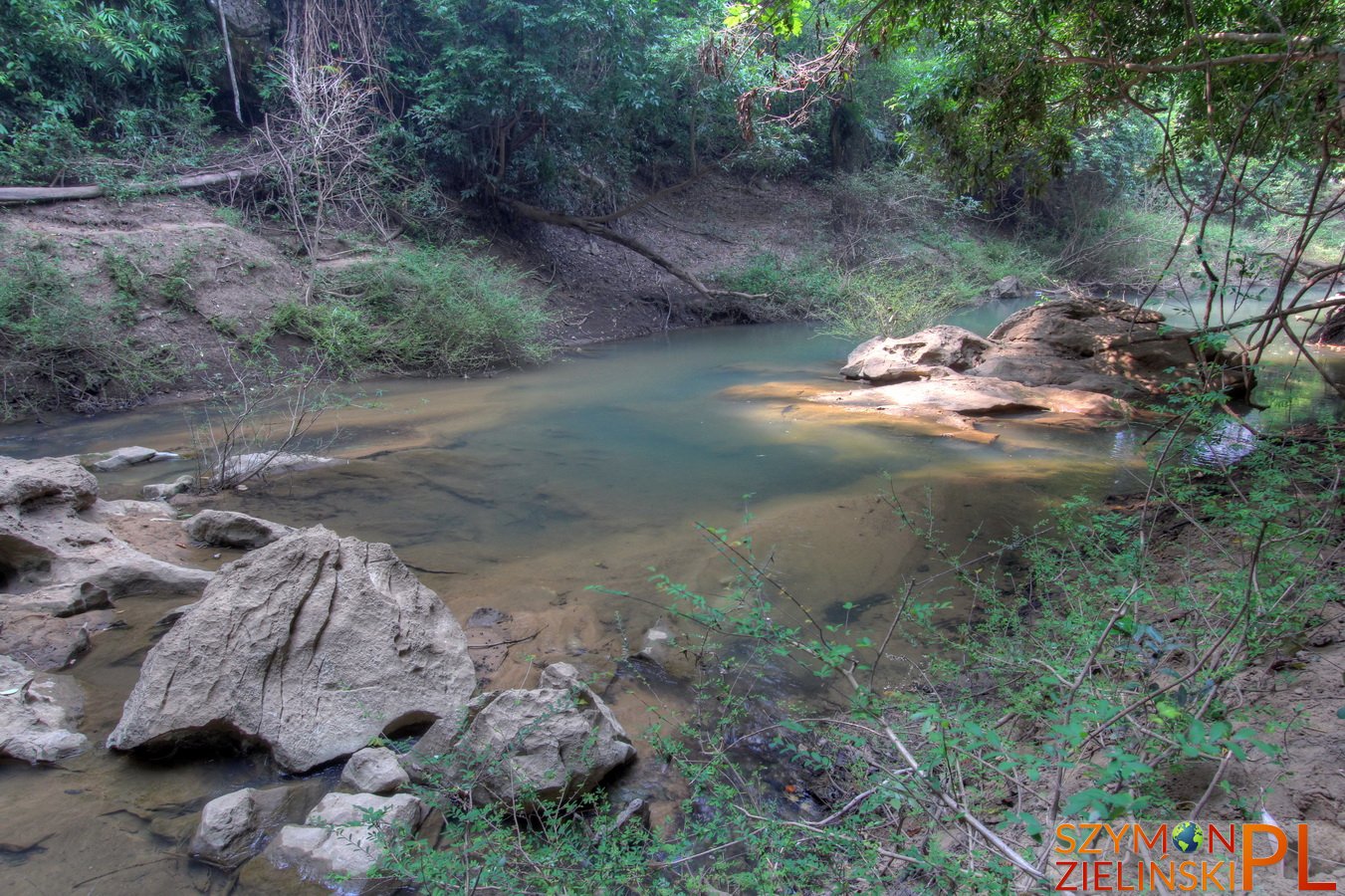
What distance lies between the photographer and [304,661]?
9.53ft

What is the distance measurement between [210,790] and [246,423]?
18.2ft

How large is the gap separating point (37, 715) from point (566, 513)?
299 cm

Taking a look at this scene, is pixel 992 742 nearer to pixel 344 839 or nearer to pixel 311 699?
pixel 344 839

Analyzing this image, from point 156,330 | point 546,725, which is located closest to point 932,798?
point 546,725

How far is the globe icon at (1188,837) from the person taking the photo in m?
1.56

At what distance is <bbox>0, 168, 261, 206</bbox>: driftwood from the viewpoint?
9320mm

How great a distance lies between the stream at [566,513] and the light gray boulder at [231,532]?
0.18 metres

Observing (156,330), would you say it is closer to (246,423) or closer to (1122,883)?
(246,423)

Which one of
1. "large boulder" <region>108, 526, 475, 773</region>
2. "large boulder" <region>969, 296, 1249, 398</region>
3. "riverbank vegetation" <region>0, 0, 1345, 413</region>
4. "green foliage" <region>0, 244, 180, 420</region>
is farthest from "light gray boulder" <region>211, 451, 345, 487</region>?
"large boulder" <region>969, 296, 1249, 398</region>

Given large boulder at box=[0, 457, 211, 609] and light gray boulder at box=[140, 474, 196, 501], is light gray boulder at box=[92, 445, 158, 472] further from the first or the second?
large boulder at box=[0, 457, 211, 609]

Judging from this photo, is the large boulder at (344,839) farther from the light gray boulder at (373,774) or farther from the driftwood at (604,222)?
the driftwood at (604,222)

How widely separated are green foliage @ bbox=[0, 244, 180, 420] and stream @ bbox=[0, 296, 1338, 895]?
597mm

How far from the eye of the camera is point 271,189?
11969 mm

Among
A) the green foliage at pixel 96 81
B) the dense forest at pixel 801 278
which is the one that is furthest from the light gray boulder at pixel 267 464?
the green foliage at pixel 96 81
